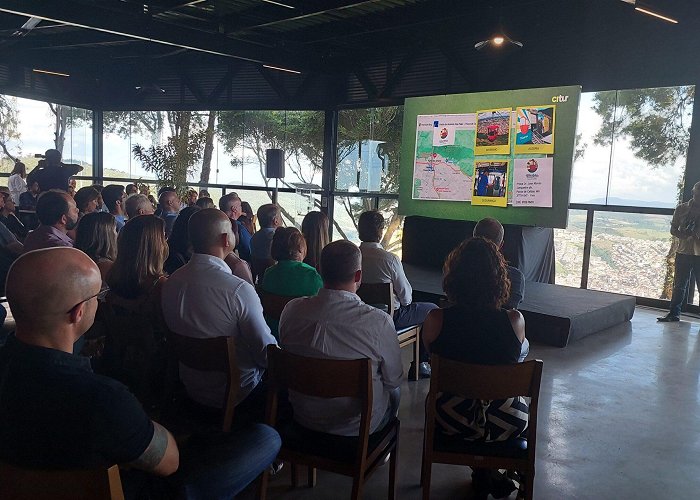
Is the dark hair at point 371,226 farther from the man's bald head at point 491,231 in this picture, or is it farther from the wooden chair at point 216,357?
the wooden chair at point 216,357

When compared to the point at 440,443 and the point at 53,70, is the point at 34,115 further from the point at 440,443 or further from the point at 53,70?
the point at 440,443

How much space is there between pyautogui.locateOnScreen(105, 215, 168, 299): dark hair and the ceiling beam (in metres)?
4.93

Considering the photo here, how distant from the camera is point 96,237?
3506 millimetres

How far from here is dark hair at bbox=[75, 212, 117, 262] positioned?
3486 millimetres

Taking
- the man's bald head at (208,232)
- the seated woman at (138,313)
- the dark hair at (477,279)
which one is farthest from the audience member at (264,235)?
the dark hair at (477,279)

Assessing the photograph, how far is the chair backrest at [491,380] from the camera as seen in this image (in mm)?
2066

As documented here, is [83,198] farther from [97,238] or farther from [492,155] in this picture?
[492,155]

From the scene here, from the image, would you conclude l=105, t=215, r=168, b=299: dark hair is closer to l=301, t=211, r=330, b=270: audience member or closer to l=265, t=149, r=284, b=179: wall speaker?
l=301, t=211, r=330, b=270: audience member

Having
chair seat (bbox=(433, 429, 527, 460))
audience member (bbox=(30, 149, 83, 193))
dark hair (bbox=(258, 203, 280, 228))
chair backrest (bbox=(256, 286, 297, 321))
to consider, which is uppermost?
audience member (bbox=(30, 149, 83, 193))

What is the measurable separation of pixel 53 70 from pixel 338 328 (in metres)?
11.2

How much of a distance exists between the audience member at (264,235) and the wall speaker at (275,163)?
4.93m

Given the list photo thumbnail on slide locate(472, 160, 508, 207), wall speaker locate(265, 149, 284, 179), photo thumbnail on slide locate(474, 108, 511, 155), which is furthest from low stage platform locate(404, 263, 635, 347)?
wall speaker locate(265, 149, 284, 179)

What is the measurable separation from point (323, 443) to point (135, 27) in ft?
22.3

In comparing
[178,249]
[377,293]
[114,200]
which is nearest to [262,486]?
[377,293]
